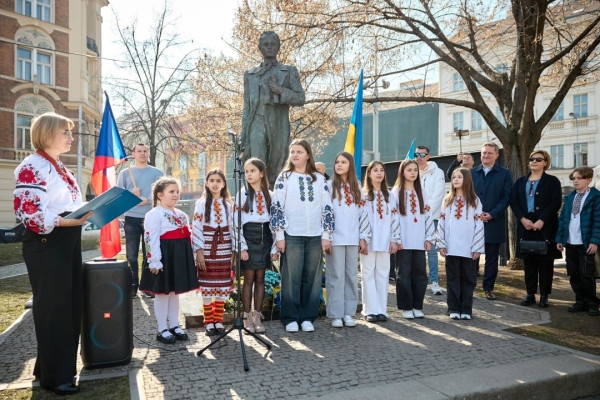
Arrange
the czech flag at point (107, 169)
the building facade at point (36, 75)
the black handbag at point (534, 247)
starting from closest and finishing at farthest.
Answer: the black handbag at point (534, 247) < the czech flag at point (107, 169) < the building facade at point (36, 75)

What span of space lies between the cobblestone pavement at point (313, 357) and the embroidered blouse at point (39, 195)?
4.51 ft

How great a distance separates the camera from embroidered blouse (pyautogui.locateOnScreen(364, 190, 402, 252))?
6.04 meters

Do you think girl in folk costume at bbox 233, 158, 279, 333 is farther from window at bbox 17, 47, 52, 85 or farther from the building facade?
window at bbox 17, 47, 52, 85

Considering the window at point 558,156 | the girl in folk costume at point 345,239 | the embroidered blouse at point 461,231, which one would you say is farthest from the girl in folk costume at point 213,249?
the window at point 558,156

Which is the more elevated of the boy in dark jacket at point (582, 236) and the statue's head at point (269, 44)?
the statue's head at point (269, 44)

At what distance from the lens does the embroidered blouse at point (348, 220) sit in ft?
19.2

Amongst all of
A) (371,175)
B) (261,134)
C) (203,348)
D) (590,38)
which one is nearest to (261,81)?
(261,134)

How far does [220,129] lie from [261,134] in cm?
1478

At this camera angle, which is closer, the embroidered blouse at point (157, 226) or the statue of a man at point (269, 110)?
the embroidered blouse at point (157, 226)

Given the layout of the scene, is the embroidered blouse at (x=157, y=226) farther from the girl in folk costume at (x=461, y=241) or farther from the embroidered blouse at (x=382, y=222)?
the girl in folk costume at (x=461, y=241)

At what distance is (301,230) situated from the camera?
18.3 ft

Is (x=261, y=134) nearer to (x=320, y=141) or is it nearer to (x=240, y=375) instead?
(x=240, y=375)

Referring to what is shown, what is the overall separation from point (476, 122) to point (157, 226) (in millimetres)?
43120

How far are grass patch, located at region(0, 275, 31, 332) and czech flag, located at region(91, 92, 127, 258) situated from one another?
140cm
